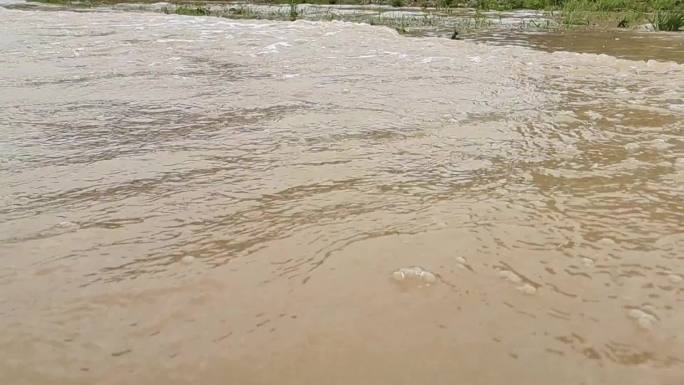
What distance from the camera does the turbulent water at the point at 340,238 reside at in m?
2.01

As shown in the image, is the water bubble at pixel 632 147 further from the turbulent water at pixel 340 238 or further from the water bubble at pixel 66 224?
the water bubble at pixel 66 224

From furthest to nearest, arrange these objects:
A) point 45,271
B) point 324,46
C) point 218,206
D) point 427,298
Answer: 1. point 324,46
2. point 218,206
3. point 45,271
4. point 427,298

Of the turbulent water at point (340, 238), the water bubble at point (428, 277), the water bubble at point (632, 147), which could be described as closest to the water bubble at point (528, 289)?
the turbulent water at point (340, 238)

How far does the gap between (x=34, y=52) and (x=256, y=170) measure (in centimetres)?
767

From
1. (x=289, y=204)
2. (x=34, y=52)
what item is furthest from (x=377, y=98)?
(x=34, y=52)

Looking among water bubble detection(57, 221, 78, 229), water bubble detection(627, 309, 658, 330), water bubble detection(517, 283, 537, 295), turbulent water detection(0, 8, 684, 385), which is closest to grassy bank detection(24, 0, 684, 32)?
turbulent water detection(0, 8, 684, 385)

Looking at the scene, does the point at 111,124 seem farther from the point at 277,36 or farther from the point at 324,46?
the point at 277,36

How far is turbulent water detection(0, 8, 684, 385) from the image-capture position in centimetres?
201

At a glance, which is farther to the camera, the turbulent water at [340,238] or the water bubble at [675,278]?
the water bubble at [675,278]

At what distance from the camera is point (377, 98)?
6180 millimetres

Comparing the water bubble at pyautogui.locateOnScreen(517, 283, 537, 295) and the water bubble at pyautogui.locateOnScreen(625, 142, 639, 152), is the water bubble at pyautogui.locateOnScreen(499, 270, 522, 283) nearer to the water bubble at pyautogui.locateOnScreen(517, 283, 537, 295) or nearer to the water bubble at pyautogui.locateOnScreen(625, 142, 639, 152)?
the water bubble at pyautogui.locateOnScreen(517, 283, 537, 295)

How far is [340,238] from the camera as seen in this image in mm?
2893

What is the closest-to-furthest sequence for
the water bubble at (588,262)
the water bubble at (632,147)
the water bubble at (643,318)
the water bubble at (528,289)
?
the water bubble at (643,318)
the water bubble at (528,289)
the water bubble at (588,262)
the water bubble at (632,147)

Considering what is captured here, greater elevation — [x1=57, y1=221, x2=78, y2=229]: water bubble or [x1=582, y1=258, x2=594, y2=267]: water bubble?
[x1=57, y1=221, x2=78, y2=229]: water bubble
